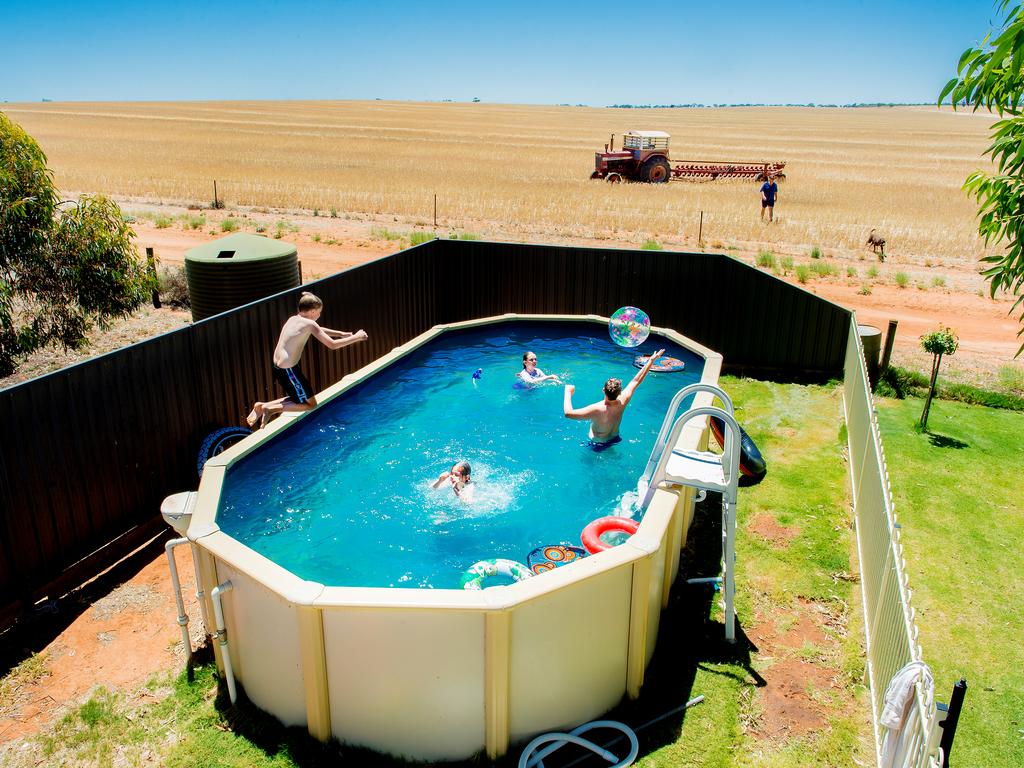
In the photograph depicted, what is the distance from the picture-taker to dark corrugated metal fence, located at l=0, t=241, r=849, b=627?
6758 millimetres

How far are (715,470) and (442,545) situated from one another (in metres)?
3.02

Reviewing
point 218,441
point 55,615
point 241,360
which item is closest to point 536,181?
point 241,360

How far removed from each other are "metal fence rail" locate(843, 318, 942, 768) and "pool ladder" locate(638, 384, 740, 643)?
3.64 ft

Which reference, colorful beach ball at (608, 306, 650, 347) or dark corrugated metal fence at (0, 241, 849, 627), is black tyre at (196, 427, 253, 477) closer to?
dark corrugated metal fence at (0, 241, 849, 627)

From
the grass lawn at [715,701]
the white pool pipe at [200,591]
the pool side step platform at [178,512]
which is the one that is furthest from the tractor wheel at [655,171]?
the white pool pipe at [200,591]

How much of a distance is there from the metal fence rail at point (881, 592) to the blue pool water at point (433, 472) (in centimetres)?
248

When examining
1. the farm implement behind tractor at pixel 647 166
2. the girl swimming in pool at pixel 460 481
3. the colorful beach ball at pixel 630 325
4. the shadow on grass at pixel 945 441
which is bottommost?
the shadow on grass at pixel 945 441

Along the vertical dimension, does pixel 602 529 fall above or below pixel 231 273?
below

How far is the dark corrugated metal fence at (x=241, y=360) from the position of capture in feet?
22.2

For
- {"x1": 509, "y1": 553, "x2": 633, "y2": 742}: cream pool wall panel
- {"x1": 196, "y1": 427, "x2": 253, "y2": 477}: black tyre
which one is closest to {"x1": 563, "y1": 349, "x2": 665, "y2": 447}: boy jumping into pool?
{"x1": 509, "y1": 553, "x2": 633, "y2": 742}: cream pool wall panel

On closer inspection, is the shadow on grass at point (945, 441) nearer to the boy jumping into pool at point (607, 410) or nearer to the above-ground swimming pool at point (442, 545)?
the above-ground swimming pool at point (442, 545)

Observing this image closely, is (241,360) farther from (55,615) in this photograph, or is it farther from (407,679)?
(407,679)

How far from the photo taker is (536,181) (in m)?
41.8

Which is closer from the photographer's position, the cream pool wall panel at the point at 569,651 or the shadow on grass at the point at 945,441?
the cream pool wall panel at the point at 569,651
